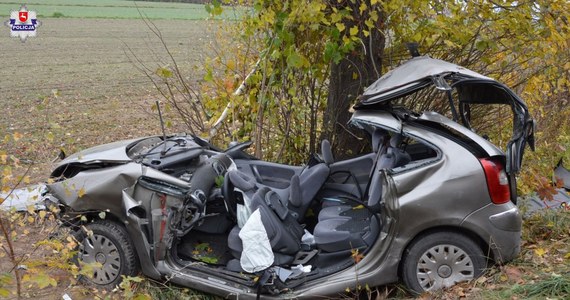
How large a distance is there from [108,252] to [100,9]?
209 feet

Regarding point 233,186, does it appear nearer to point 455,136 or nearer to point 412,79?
point 412,79

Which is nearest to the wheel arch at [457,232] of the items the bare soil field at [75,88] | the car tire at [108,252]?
the car tire at [108,252]

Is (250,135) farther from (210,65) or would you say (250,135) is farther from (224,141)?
(210,65)

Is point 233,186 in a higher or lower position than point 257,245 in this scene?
higher

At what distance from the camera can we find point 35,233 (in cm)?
743

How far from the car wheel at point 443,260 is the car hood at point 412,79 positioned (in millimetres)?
1118

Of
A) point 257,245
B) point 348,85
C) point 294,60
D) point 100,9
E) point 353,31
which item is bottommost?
point 100,9

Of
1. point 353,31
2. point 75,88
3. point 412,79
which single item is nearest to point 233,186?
point 412,79

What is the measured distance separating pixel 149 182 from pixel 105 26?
1858 inches

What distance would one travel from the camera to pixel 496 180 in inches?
186

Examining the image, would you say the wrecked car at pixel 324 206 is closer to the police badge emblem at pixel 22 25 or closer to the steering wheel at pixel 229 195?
the steering wheel at pixel 229 195

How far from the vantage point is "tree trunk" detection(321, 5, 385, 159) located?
7.61 metres

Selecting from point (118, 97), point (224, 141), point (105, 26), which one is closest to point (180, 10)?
point (105, 26)

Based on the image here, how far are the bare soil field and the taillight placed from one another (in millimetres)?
3174
